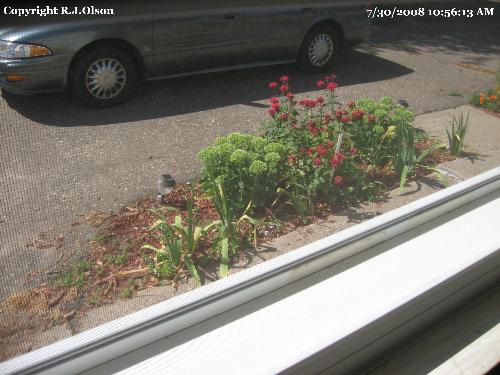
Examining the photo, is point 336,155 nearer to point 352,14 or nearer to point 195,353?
point 352,14

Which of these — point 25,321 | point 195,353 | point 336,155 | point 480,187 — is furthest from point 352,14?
point 25,321

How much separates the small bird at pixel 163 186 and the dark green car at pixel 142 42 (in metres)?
0.19

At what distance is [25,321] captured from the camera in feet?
2.35

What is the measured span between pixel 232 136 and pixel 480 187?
2.30ft

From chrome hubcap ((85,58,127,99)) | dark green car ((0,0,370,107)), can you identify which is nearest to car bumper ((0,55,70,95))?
dark green car ((0,0,370,107))

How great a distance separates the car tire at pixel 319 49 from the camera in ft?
5.06

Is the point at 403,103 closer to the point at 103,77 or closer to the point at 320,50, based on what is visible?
the point at 320,50

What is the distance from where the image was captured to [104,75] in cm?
99

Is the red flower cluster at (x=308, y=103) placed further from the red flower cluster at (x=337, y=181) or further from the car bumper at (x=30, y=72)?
the car bumper at (x=30, y=72)

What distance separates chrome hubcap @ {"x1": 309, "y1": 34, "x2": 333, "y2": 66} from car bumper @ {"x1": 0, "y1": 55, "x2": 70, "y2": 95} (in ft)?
3.11

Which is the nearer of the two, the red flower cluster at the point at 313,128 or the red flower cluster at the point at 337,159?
the red flower cluster at the point at 337,159

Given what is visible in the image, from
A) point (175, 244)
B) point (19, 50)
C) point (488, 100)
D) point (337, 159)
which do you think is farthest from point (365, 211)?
point (19, 50)

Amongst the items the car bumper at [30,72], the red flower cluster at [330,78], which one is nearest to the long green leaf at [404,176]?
Answer: the red flower cluster at [330,78]
